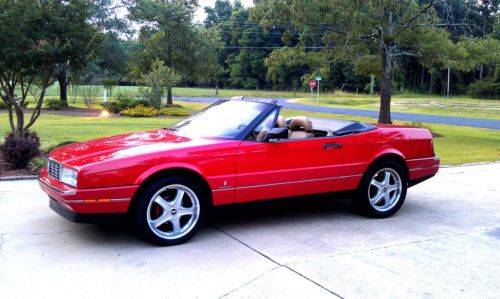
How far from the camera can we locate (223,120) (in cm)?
588

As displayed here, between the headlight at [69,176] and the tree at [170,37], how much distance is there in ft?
112

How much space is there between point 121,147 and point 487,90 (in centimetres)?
6438

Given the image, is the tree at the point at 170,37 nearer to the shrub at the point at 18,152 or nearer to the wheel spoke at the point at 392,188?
the shrub at the point at 18,152

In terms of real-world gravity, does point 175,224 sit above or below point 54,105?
below

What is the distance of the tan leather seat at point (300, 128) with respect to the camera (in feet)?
20.0

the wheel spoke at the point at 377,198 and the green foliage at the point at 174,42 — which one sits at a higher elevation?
the green foliage at the point at 174,42

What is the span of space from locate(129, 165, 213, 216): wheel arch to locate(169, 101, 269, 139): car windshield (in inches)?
24.3

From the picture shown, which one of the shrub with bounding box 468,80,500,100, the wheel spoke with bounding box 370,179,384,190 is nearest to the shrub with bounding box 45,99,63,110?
the wheel spoke with bounding box 370,179,384,190

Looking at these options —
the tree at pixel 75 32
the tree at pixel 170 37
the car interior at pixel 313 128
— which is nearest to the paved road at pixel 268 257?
the car interior at pixel 313 128

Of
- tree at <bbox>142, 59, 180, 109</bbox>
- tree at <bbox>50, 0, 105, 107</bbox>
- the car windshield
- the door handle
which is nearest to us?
the car windshield

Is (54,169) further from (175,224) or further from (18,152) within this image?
(18,152)

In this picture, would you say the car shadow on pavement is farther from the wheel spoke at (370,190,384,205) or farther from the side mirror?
the side mirror

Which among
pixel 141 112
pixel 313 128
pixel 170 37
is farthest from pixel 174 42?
pixel 313 128

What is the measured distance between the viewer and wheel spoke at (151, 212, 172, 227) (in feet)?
16.1
